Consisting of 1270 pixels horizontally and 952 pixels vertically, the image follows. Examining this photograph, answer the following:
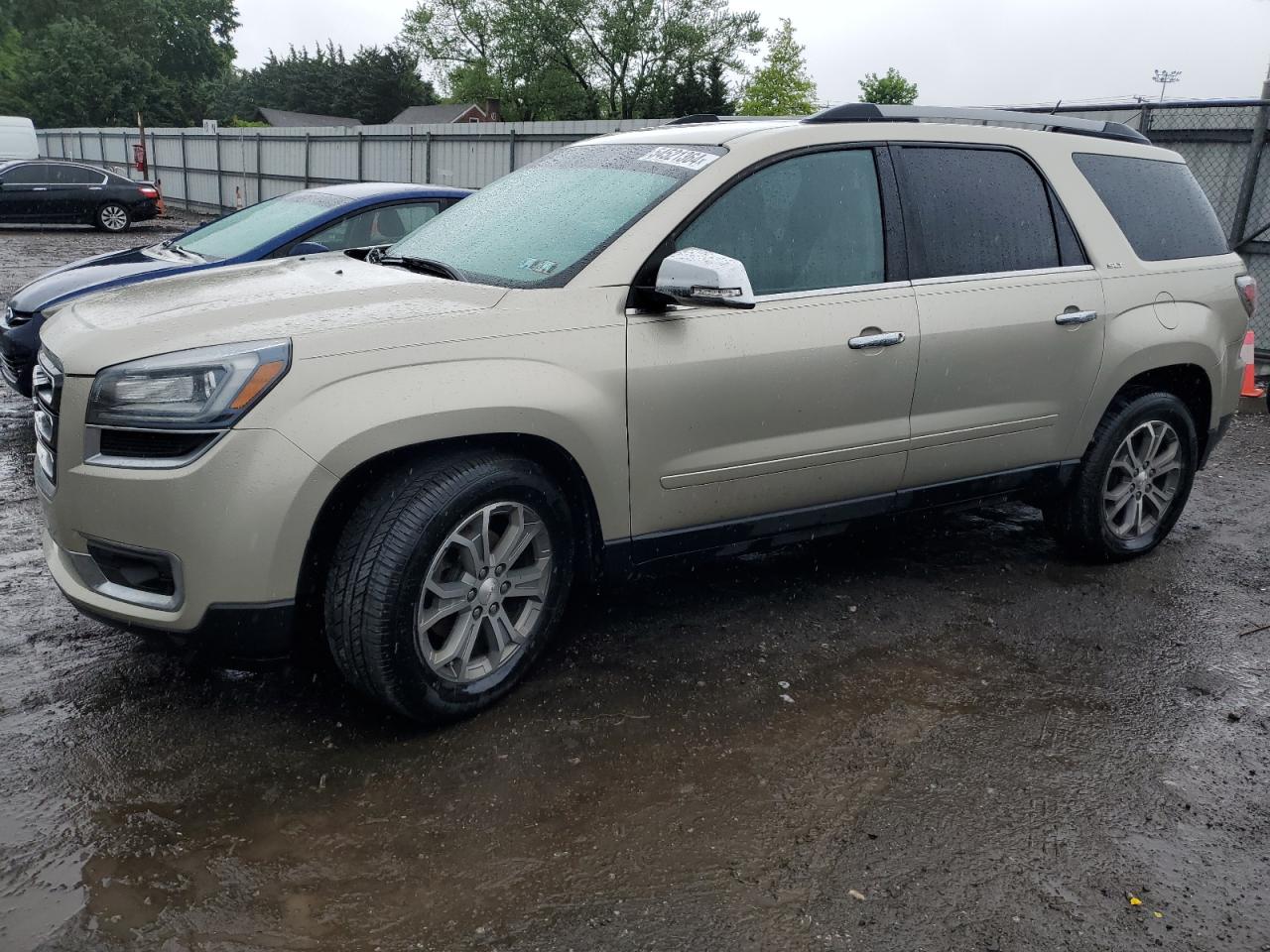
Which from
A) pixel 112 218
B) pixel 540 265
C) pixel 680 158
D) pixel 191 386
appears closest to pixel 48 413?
pixel 191 386

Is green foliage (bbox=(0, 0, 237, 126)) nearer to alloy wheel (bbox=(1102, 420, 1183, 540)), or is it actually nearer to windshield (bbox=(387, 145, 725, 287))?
windshield (bbox=(387, 145, 725, 287))

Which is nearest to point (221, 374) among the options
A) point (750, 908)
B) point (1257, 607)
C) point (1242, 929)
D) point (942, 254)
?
point (750, 908)

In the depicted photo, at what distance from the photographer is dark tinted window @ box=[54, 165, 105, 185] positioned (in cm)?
2130

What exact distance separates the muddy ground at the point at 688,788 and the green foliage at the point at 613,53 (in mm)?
62495

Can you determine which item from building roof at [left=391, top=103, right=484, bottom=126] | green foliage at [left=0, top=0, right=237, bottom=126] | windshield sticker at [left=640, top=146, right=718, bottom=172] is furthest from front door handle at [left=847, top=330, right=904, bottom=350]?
building roof at [left=391, top=103, right=484, bottom=126]

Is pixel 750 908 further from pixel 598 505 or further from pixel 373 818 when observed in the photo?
pixel 598 505

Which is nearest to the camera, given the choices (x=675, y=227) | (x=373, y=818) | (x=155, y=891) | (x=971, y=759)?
(x=155, y=891)

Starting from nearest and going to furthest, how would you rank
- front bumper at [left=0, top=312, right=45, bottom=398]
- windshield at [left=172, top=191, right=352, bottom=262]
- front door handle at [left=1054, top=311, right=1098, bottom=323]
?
front door handle at [left=1054, top=311, right=1098, bottom=323] < front bumper at [left=0, top=312, right=45, bottom=398] < windshield at [left=172, top=191, right=352, bottom=262]

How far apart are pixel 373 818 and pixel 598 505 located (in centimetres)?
115

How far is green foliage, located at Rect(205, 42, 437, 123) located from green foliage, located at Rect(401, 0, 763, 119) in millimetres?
8652

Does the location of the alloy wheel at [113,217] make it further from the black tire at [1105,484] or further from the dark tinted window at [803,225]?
the black tire at [1105,484]

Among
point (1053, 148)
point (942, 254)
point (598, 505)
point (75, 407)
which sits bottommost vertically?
point (598, 505)

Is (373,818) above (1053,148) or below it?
below

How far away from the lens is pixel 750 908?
2.55 m
